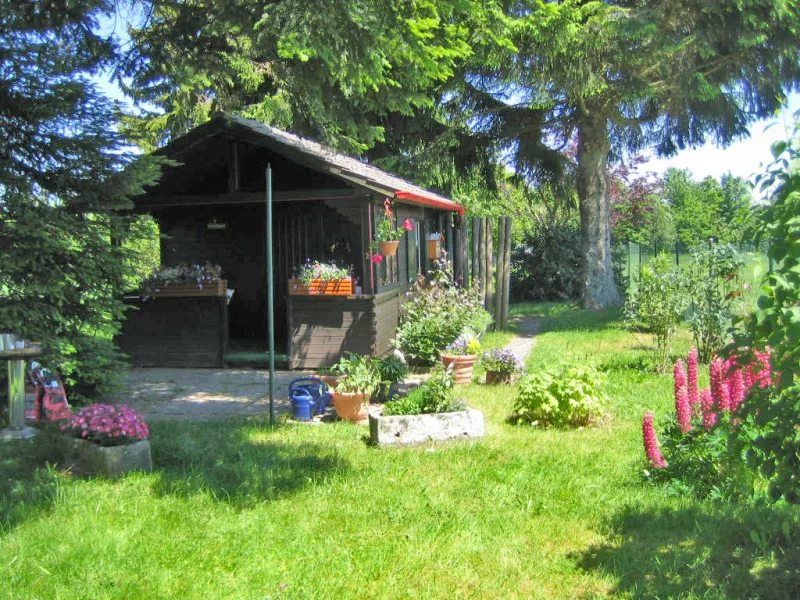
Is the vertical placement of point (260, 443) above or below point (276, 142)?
below

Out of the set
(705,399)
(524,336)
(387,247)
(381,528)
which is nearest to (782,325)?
(705,399)

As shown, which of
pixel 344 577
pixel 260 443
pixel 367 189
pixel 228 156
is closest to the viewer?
pixel 344 577

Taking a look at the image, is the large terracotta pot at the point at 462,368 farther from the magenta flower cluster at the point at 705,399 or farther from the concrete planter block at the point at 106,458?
the concrete planter block at the point at 106,458

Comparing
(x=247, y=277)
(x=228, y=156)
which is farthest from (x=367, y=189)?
(x=247, y=277)

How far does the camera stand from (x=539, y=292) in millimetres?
21750

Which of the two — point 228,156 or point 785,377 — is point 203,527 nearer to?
point 785,377

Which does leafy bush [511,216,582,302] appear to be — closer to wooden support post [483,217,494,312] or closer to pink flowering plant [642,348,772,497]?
wooden support post [483,217,494,312]

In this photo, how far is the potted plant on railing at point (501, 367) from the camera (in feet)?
28.8

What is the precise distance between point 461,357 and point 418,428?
317 cm

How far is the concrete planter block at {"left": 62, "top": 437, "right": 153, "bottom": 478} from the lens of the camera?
504 cm

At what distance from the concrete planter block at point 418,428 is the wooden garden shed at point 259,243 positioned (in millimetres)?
4075

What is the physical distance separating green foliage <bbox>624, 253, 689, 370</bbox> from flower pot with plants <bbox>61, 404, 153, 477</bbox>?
6.39 m

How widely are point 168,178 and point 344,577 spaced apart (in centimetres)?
852

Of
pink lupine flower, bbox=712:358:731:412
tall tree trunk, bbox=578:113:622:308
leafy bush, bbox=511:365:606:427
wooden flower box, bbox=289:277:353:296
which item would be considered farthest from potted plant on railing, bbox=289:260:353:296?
tall tree trunk, bbox=578:113:622:308
